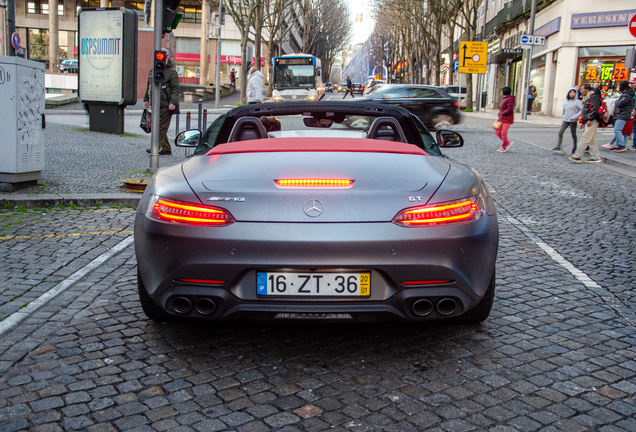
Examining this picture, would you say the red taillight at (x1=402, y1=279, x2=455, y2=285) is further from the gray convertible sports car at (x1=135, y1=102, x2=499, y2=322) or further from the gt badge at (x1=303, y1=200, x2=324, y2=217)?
the gt badge at (x1=303, y1=200, x2=324, y2=217)

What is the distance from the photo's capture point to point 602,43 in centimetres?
3153

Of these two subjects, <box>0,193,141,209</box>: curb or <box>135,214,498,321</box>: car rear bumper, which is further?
<box>0,193,141,209</box>: curb

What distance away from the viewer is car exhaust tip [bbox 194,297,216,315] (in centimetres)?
307

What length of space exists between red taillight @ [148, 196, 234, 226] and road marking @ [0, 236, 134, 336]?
4.10 feet

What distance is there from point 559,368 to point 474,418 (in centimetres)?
78

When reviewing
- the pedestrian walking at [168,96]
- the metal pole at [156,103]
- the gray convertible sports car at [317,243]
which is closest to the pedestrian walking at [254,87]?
the pedestrian walking at [168,96]

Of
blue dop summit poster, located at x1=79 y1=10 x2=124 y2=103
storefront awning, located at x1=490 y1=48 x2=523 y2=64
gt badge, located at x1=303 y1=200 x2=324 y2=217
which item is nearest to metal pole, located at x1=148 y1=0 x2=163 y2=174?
gt badge, located at x1=303 y1=200 x2=324 y2=217

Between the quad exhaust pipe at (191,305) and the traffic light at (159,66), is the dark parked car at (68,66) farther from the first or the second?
the quad exhaust pipe at (191,305)

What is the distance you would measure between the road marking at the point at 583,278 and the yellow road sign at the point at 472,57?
105ft

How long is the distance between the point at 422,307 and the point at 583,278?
97.0 inches

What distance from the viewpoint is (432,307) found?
3.10 m

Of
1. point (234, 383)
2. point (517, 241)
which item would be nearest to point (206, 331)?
point (234, 383)

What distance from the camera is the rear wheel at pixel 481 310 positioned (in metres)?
3.66

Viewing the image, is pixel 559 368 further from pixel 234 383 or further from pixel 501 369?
pixel 234 383
